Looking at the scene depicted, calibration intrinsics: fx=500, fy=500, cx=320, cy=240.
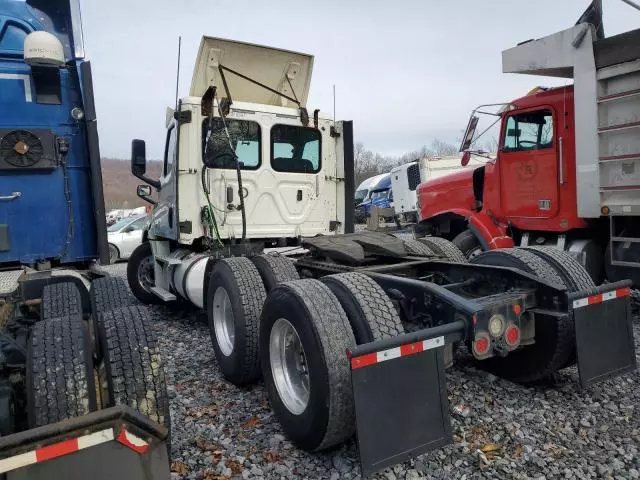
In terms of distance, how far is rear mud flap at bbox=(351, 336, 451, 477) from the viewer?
2.41m

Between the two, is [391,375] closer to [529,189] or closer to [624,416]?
Result: [624,416]

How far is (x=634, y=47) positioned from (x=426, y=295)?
455 cm

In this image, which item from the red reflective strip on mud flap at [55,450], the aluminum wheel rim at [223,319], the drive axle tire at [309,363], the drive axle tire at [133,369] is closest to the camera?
the red reflective strip on mud flap at [55,450]

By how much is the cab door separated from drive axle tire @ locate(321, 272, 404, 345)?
15.8 ft

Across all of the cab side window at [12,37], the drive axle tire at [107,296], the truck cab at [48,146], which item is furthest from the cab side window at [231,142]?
the drive axle tire at [107,296]

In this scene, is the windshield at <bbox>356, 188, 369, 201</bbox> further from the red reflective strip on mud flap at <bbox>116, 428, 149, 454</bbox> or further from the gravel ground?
the red reflective strip on mud flap at <bbox>116, 428, 149, 454</bbox>

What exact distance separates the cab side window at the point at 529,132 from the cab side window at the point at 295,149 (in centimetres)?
295

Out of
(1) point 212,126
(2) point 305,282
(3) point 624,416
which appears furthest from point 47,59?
(3) point 624,416

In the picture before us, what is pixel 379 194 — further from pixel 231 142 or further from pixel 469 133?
pixel 231 142

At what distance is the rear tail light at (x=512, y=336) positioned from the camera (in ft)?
10.1

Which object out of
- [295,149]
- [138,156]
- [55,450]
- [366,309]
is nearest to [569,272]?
[366,309]

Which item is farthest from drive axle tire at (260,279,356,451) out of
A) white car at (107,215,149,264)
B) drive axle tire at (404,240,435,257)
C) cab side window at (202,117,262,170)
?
white car at (107,215,149,264)

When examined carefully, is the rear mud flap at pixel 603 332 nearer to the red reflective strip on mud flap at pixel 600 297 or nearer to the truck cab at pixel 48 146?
the red reflective strip on mud flap at pixel 600 297

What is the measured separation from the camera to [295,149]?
6402 millimetres
